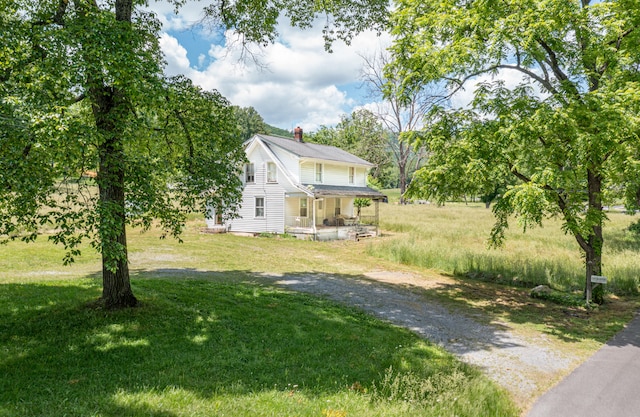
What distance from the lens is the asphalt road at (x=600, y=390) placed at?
4910mm

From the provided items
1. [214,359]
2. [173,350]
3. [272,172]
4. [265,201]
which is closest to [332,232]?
[265,201]

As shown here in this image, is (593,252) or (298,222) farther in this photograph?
(298,222)

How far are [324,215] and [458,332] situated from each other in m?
20.7

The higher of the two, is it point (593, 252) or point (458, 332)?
point (593, 252)

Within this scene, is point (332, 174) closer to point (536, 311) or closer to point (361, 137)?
point (536, 311)

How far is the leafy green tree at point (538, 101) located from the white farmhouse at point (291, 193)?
553 inches

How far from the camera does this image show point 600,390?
549 centimetres

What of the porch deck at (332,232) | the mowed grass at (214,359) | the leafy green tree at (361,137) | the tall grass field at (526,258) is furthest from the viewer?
the leafy green tree at (361,137)

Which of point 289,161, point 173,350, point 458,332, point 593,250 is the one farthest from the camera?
point 289,161

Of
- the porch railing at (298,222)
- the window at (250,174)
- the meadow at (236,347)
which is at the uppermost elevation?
the window at (250,174)

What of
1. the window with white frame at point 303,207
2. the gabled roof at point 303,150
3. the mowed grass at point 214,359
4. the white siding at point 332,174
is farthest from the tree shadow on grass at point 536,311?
the gabled roof at point 303,150

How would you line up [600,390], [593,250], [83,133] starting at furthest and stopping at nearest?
[593,250] → [600,390] → [83,133]

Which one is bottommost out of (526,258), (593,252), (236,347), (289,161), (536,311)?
(536,311)

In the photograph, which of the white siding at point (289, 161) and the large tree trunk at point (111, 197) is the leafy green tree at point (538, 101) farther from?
the white siding at point (289, 161)
